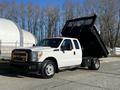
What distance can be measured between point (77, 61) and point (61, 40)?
1.71 meters

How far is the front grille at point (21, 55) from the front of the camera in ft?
36.9

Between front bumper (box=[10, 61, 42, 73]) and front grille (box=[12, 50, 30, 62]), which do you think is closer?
front bumper (box=[10, 61, 42, 73])

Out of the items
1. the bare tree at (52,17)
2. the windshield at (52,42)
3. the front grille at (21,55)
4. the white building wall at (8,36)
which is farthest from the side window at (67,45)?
the bare tree at (52,17)

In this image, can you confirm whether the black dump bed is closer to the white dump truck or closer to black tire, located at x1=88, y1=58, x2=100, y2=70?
the white dump truck

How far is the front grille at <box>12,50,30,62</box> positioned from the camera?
11.2m

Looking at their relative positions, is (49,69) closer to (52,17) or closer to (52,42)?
(52,42)

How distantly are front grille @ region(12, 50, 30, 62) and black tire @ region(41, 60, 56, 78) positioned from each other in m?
0.87

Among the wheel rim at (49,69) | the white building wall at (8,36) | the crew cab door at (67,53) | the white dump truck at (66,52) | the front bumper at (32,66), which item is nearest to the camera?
the front bumper at (32,66)

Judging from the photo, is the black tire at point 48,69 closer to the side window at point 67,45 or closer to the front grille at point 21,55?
the front grille at point 21,55

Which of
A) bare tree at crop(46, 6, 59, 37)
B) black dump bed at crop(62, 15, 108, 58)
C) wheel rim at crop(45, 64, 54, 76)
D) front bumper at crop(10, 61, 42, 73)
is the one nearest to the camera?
front bumper at crop(10, 61, 42, 73)

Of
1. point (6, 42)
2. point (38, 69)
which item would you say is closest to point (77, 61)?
point (38, 69)

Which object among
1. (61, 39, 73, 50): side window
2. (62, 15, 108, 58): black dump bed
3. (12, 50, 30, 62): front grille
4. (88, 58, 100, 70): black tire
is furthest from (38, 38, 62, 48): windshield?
(88, 58, 100, 70): black tire

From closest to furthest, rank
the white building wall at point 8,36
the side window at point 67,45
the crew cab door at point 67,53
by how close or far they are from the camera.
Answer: the crew cab door at point 67,53 < the side window at point 67,45 < the white building wall at point 8,36

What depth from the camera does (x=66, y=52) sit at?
1275cm
